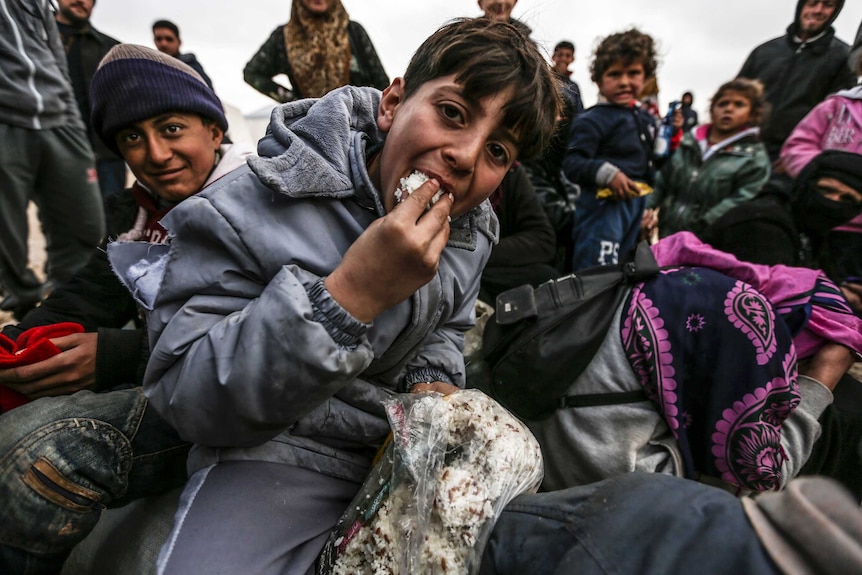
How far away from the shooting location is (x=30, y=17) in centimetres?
282

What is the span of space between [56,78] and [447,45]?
2.82 m

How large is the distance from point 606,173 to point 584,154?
256 mm

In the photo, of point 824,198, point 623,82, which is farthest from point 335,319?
point 623,82

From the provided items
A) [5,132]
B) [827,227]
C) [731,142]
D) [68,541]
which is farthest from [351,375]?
[731,142]

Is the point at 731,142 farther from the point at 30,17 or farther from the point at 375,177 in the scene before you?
the point at 30,17

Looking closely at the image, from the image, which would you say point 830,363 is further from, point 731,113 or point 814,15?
point 814,15

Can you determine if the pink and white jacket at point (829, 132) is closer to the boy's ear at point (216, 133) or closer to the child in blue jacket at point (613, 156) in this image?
the child in blue jacket at point (613, 156)

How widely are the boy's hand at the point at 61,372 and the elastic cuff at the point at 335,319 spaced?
95 cm

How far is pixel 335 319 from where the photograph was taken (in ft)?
3.05

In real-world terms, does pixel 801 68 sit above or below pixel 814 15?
below

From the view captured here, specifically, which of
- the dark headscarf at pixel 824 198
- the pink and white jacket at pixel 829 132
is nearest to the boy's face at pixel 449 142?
the dark headscarf at pixel 824 198

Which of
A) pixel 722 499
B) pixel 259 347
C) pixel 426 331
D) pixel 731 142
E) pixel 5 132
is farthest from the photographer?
pixel 731 142

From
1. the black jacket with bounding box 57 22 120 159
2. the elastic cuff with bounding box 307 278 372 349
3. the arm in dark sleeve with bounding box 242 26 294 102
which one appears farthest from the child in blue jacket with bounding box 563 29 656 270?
the black jacket with bounding box 57 22 120 159

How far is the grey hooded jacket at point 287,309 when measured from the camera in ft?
3.01
